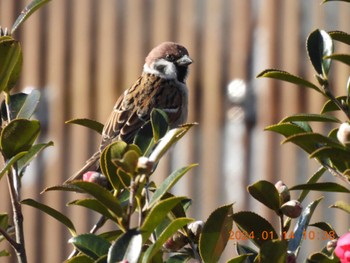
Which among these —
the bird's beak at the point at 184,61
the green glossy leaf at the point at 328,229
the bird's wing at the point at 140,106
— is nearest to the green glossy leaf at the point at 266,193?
the green glossy leaf at the point at 328,229

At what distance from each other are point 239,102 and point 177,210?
410 centimetres

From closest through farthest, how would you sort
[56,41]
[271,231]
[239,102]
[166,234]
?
[166,234]
[271,231]
[239,102]
[56,41]

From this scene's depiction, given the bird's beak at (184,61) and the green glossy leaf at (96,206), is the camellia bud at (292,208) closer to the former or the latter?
the green glossy leaf at (96,206)

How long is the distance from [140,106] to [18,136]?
2.04 metres

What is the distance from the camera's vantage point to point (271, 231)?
1.30 metres

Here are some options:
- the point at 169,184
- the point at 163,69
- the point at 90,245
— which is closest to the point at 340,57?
the point at 169,184

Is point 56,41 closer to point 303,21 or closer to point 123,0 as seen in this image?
point 123,0

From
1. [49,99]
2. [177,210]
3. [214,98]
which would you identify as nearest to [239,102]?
[214,98]

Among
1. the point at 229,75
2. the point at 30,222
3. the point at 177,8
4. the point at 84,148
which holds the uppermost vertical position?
the point at 177,8

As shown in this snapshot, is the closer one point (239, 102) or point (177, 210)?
point (177, 210)

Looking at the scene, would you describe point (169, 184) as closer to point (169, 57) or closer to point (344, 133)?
point (344, 133)

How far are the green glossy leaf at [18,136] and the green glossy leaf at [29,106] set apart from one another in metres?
0.15

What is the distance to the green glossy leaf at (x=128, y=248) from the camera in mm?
1066

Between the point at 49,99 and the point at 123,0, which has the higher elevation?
the point at 123,0
